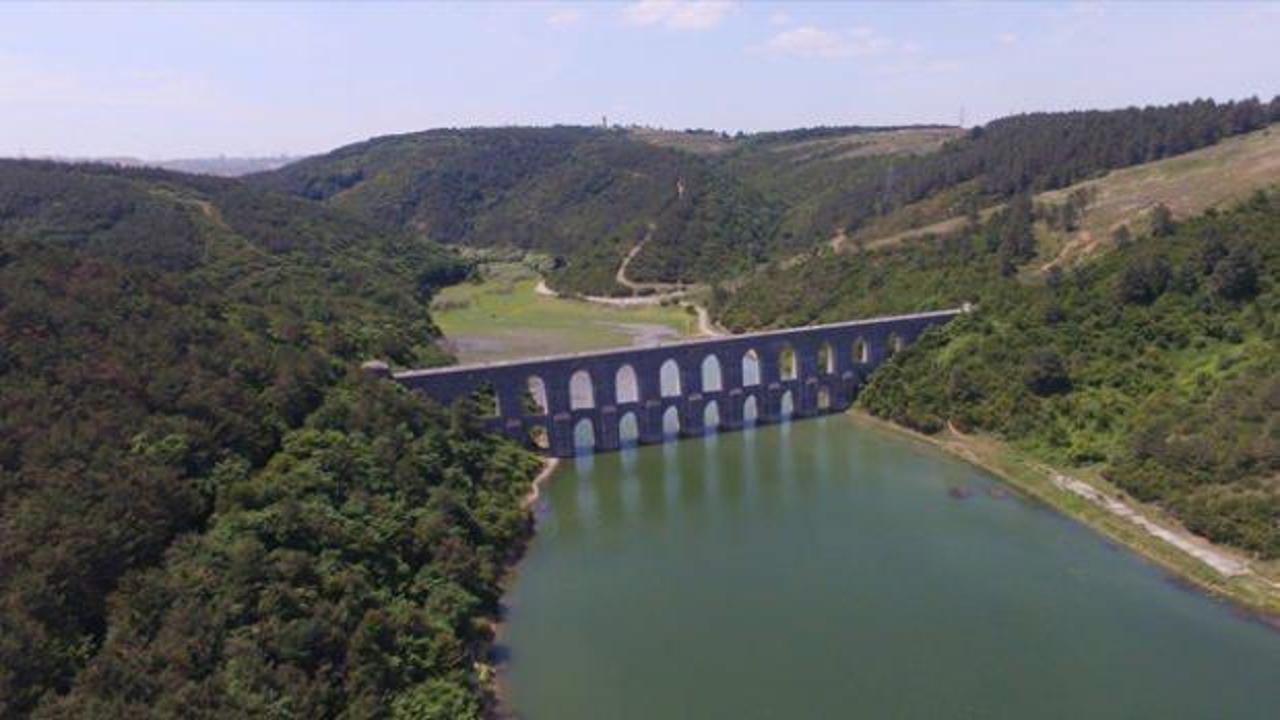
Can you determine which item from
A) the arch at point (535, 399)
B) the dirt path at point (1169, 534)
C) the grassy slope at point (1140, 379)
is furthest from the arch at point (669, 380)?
the dirt path at point (1169, 534)

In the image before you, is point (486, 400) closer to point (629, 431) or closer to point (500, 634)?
point (629, 431)

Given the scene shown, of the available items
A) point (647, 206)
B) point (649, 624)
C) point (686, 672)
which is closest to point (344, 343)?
point (649, 624)

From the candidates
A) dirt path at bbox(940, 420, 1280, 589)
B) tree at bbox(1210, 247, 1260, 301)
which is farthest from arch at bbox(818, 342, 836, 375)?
tree at bbox(1210, 247, 1260, 301)

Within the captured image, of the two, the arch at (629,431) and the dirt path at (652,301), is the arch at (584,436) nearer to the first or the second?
the arch at (629,431)

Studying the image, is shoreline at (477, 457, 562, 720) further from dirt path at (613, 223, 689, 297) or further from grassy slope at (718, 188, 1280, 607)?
dirt path at (613, 223, 689, 297)

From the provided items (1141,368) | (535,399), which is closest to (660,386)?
(535,399)

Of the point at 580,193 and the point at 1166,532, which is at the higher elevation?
the point at 580,193
